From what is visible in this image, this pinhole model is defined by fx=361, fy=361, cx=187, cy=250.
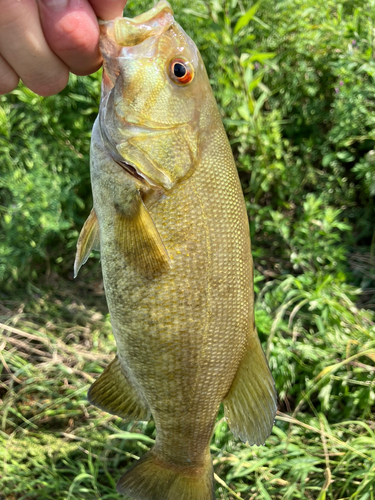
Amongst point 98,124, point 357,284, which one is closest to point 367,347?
point 357,284

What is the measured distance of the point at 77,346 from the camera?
10.00 ft

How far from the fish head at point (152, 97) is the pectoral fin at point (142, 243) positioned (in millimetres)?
133

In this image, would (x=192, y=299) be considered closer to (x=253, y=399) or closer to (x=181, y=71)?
(x=253, y=399)

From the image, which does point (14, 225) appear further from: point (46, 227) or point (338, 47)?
point (338, 47)

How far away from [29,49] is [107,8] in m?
0.30

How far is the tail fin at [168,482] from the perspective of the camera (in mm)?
1446

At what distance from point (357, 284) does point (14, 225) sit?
282 centimetres

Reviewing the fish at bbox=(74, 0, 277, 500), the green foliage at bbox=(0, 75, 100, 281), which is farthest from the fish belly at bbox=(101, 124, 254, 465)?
the green foliage at bbox=(0, 75, 100, 281)

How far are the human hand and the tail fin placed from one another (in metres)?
1.57

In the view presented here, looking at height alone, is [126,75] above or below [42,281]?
above

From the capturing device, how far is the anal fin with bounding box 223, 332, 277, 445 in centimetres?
134

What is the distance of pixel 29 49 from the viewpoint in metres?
1.21

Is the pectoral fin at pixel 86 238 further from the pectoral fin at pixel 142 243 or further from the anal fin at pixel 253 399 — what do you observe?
the anal fin at pixel 253 399

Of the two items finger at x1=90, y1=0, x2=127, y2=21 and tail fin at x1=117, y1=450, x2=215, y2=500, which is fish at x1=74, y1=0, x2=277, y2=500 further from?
tail fin at x1=117, y1=450, x2=215, y2=500
